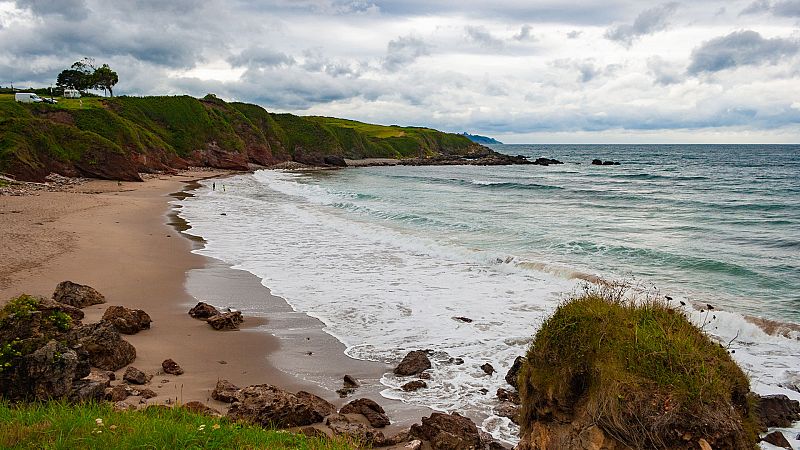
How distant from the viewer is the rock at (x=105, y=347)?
8156 millimetres

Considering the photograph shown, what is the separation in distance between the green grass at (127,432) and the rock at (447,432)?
1.21 metres

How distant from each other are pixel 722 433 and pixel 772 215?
96.4 ft

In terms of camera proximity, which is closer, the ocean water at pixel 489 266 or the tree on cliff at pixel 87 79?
the ocean water at pixel 489 266

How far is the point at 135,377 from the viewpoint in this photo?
7750 mm

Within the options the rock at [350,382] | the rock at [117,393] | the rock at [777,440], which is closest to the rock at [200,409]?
the rock at [117,393]

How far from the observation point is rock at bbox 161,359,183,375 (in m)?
8.32

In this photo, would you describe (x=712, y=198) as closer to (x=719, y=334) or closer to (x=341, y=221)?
(x=341, y=221)

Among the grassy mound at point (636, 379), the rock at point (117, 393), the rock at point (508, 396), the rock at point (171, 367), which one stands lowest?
the rock at point (508, 396)

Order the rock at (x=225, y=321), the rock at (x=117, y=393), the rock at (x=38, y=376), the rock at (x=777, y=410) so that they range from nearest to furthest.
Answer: the rock at (x=38, y=376) → the rock at (x=117, y=393) → the rock at (x=777, y=410) → the rock at (x=225, y=321)

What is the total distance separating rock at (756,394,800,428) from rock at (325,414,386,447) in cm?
475

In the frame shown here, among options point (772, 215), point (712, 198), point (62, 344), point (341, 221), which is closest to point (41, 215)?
point (341, 221)

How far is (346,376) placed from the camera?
862 cm

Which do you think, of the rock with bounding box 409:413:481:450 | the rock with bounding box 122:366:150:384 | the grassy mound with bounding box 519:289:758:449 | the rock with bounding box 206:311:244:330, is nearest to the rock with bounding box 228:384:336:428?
the rock with bounding box 409:413:481:450

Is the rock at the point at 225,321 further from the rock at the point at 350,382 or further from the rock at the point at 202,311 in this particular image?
the rock at the point at 350,382
